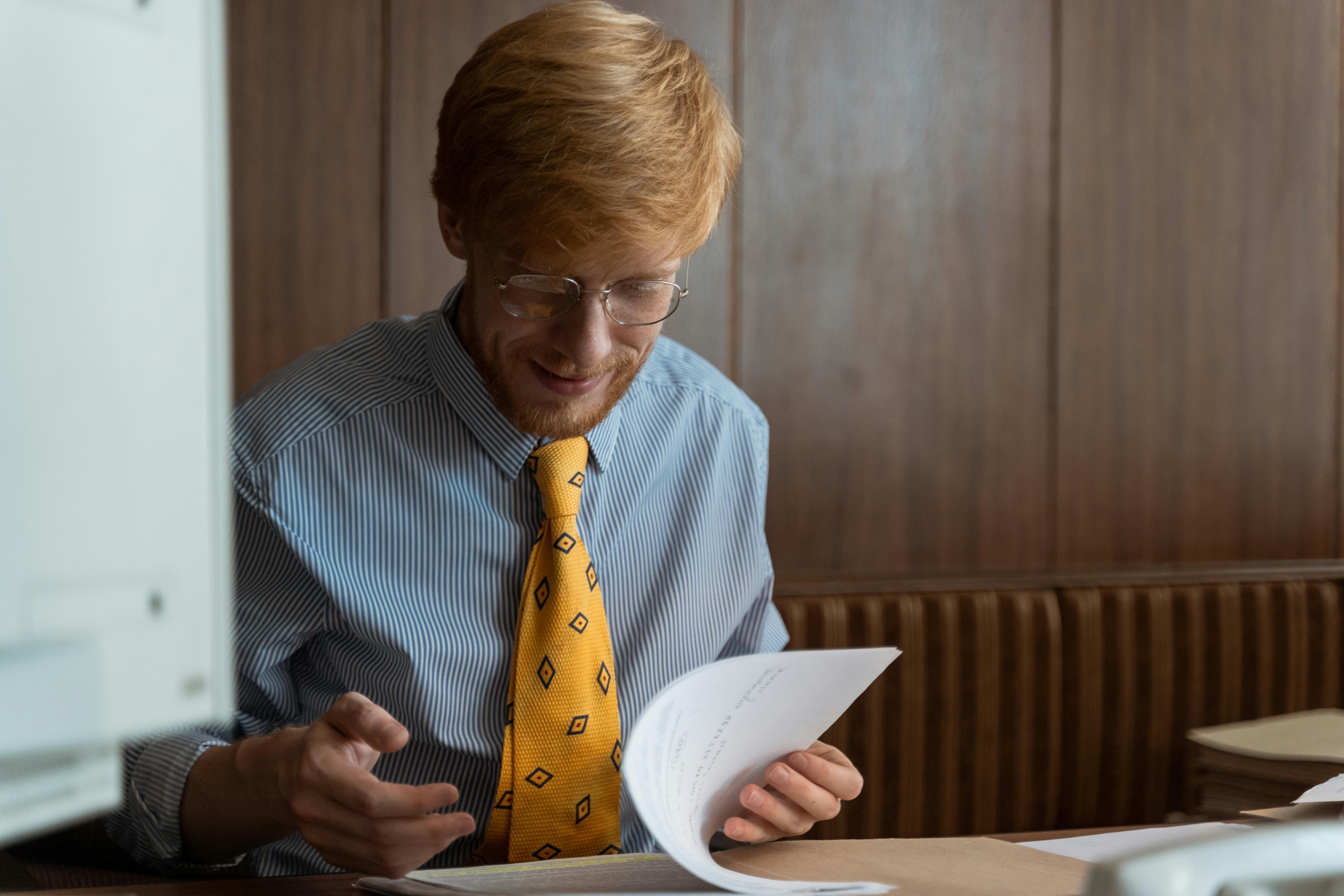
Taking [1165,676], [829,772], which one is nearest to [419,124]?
[829,772]

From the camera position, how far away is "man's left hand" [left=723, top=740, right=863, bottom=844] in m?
0.93

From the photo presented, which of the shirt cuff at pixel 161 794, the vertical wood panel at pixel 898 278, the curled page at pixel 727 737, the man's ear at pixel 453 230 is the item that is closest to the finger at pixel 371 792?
the curled page at pixel 727 737

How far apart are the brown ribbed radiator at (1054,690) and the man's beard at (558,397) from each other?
102 cm

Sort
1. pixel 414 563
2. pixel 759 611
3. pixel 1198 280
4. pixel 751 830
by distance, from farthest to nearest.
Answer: pixel 1198 280 → pixel 759 611 → pixel 414 563 → pixel 751 830

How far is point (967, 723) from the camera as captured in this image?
230 centimetres

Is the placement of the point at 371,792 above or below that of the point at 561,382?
below

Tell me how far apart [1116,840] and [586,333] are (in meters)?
0.68

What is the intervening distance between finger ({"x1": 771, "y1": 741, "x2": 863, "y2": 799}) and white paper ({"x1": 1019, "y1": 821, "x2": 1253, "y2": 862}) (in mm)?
150

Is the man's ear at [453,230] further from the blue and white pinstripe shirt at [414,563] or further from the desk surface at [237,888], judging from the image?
the desk surface at [237,888]

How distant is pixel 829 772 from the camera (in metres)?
0.99

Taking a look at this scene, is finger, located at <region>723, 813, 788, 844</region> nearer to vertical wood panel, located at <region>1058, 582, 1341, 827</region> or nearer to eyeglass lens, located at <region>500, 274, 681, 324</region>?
eyeglass lens, located at <region>500, 274, 681, 324</region>

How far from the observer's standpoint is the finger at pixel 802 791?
953 millimetres

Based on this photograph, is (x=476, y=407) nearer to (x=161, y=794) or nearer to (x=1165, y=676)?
(x=161, y=794)

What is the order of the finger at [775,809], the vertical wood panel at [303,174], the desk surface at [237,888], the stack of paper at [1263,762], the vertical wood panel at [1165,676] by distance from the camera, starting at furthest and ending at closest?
the vertical wood panel at [1165,676], the vertical wood panel at [303,174], the stack of paper at [1263,762], the finger at [775,809], the desk surface at [237,888]
